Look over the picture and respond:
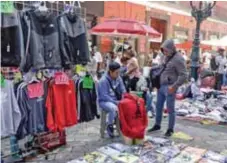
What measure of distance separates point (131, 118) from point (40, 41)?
1826mm

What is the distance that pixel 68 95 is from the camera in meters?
4.66

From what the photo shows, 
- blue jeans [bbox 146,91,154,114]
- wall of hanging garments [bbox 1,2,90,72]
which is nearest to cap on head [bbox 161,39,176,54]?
wall of hanging garments [bbox 1,2,90,72]

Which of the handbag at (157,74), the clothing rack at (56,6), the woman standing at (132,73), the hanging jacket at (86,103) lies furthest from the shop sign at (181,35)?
the clothing rack at (56,6)

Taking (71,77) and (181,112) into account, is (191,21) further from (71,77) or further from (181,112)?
(71,77)

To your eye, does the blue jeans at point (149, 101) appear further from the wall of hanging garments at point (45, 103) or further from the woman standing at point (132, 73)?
the wall of hanging garments at point (45, 103)

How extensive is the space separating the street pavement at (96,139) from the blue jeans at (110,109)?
1.11ft

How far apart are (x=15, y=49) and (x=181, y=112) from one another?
194 inches

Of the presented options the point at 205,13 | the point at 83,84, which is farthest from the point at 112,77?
the point at 205,13

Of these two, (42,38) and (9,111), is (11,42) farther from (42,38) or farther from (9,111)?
(9,111)

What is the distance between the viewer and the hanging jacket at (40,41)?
13.1 feet

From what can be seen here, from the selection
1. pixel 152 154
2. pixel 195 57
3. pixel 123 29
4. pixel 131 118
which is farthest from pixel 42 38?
pixel 195 57

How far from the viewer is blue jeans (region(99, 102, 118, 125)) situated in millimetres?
5402

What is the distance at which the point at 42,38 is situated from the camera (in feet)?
13.7

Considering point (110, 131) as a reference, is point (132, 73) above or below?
above
